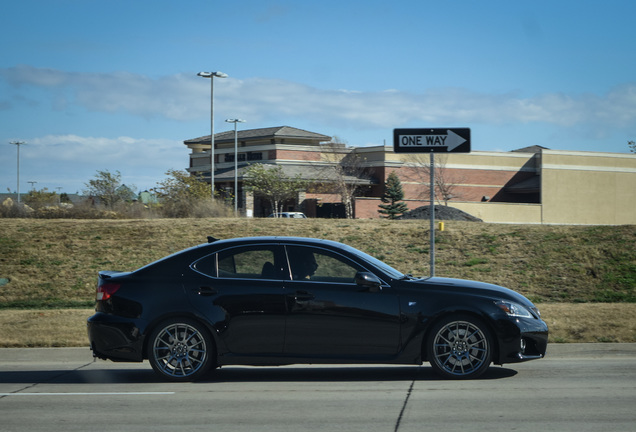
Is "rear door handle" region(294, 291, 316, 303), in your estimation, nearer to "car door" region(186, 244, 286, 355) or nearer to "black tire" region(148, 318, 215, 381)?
"car door" region(186, 244, 286, 355)

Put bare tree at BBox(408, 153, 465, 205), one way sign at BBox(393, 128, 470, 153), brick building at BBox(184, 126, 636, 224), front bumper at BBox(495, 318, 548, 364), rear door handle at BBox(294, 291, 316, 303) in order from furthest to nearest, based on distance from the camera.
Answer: bare tree at BBox(408, 153, 465, 205)
brick building at BBox(184, 126, 636, 224)
one way sign at BBox(393, 128, 470, 153)
rear door handle at BBox(294, 291, 316, 303)
front bumper at BBox(495, 318, 548, 364)

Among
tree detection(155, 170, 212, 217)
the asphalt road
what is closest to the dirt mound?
tree detection(155, 170, 212, 217)

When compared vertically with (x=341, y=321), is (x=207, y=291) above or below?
above

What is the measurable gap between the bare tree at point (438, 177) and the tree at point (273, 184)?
38.5 feet

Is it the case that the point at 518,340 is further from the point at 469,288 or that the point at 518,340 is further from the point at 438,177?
the point at 438,177

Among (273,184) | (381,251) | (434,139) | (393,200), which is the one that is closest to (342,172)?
(273,184)

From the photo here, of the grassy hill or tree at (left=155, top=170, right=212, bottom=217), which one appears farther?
tree at (left=155, top=170, right=212, bottom=217)

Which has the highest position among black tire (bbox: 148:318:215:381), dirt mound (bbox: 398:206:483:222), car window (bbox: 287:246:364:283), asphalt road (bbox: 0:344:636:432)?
dirt mound (bbox: 398:206:483:222)

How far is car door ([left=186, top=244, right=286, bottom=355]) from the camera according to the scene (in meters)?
8.63

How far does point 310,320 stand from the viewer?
859 centimetres

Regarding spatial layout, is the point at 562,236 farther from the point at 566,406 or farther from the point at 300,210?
the point at 300,210

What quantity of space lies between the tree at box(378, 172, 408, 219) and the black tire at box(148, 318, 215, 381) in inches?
1863

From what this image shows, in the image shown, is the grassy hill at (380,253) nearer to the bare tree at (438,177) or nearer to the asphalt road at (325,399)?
the asphalt road at (325,399)

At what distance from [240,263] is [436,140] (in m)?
4.00
